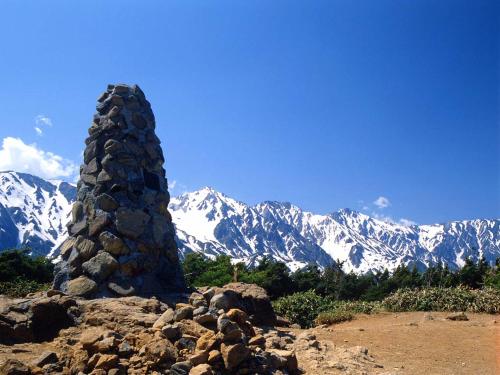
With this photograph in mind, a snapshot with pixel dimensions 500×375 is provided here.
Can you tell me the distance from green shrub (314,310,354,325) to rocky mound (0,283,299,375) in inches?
317

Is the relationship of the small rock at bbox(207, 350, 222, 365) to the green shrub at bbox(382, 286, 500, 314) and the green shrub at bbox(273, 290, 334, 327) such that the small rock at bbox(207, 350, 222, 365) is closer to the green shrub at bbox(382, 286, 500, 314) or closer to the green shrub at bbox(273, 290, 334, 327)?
the green shrub at bbox(273, 290, 334, 327)

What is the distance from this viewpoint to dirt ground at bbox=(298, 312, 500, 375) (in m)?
9.71

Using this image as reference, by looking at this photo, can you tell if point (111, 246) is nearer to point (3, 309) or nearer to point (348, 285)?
point (3, 309)

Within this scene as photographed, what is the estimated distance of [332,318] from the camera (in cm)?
1750

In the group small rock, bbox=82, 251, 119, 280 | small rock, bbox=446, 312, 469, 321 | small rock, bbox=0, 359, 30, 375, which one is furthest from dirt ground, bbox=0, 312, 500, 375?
small rock, bbox=82, 251, 119, 280

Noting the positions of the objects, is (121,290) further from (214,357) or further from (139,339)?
(214,357)

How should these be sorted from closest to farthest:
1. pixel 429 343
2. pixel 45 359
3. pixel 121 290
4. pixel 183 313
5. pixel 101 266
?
pixel 45 359
pixel 183 313
pixel 121 290
pixel 101 266
pixel 429 343

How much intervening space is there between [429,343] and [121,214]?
346 inches

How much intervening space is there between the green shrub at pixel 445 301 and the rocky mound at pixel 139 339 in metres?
12.2

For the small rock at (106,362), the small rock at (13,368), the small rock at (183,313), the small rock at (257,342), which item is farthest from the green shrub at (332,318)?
the small rock at (13,368)

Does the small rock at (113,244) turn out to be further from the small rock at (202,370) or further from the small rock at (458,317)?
the small rock at (458,317)

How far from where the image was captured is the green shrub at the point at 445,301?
1900 centimetres

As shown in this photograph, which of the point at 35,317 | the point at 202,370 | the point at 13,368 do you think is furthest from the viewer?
the point at 35,317

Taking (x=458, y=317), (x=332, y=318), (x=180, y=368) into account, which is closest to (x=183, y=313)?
(x=180, y=368)
